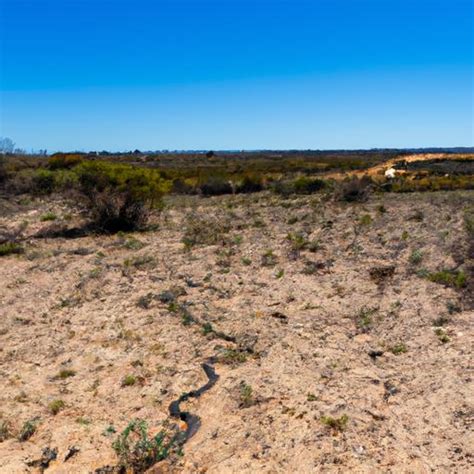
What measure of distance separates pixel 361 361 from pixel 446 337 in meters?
1.56

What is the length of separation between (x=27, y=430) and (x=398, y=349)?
16.6 ft

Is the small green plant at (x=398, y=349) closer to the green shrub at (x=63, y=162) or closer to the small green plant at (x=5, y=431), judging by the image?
the small green plant at (x=5, y=431)

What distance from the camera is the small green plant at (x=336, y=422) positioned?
528cm

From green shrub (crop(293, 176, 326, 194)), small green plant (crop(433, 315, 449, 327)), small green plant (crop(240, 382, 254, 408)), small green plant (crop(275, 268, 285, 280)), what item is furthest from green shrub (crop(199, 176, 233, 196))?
small green plant (crop(240, 382, 254, 408))

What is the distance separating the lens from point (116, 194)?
53.8 feet

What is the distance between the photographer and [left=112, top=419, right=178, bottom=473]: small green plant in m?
4.79

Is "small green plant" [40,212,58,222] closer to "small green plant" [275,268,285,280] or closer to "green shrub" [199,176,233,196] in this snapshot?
"small green plant" [275,268,285,280]

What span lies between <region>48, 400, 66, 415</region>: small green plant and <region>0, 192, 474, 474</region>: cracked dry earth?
0.21ft

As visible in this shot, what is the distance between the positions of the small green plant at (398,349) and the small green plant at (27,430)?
4887mm

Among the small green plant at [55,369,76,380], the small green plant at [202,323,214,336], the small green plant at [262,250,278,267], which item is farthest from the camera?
the small green plant at [262,250,278,267]

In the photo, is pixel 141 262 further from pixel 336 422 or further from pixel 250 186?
pixel 250 186

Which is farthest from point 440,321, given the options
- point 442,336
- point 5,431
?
point 5,431

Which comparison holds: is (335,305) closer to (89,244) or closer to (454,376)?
(454,376)

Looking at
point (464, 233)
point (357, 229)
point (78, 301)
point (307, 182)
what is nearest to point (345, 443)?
point (78, 301)
